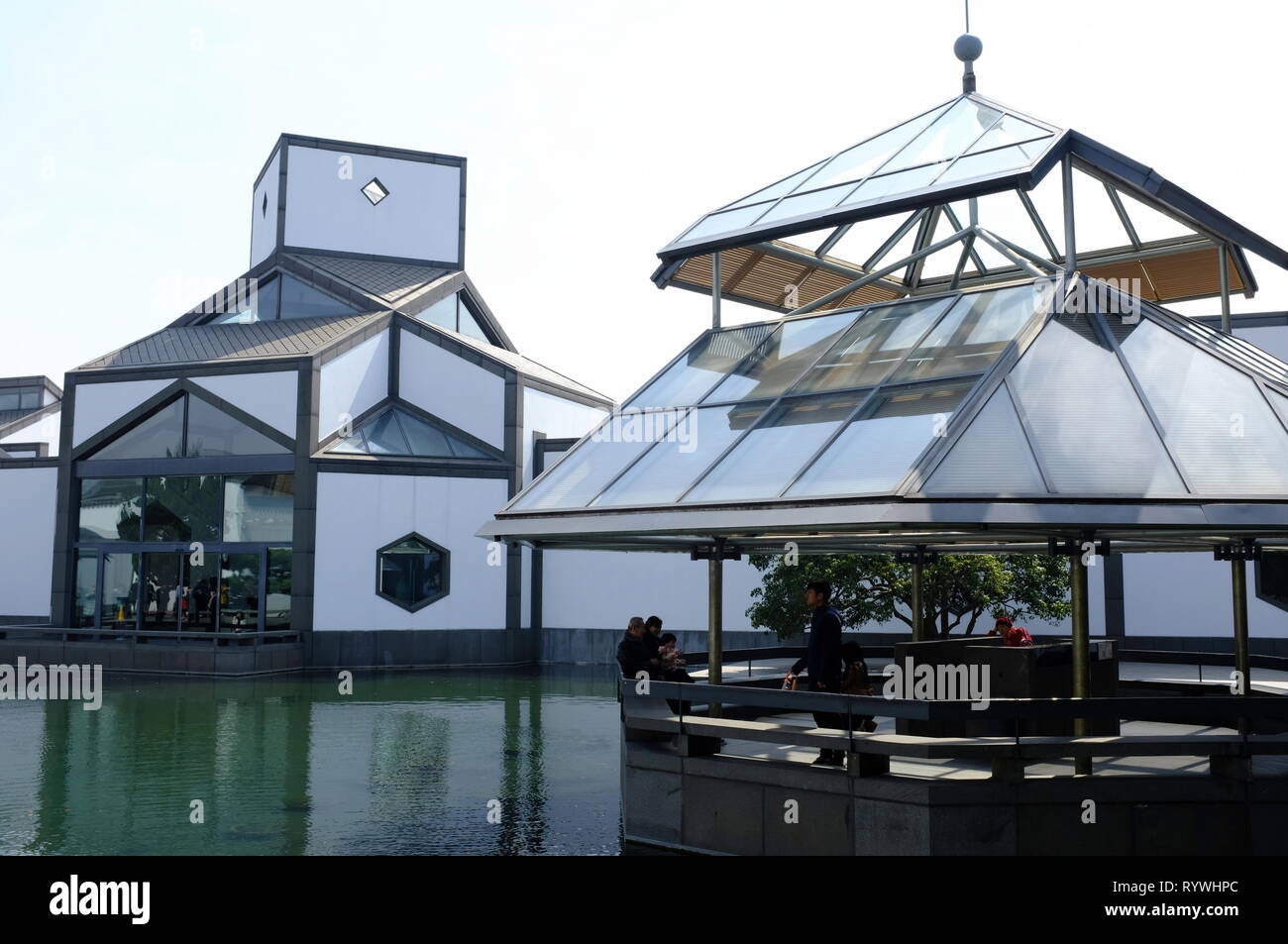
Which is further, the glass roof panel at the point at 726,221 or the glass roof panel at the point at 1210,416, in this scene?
the glass roof panel at the point at 726,221

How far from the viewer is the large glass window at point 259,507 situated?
32.3 metres

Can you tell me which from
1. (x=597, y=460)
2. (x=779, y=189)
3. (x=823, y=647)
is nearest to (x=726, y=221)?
(x=779, y=189)

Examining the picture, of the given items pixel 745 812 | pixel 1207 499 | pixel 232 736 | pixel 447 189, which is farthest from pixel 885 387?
pixel 447 189

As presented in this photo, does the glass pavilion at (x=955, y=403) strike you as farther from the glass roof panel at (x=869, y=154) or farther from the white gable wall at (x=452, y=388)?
the white gable wall at (x=452, y=388)

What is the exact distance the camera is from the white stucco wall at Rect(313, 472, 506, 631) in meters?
32.0

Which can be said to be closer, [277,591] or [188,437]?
[277,591]

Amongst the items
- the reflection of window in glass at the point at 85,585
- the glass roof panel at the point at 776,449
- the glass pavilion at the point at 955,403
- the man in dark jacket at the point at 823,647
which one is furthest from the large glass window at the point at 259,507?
the man in dark jacket at the point at 823,647

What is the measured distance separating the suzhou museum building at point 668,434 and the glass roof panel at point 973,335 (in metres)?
0.05

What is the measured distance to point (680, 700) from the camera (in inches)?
462

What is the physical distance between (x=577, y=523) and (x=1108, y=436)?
5134 millimetres

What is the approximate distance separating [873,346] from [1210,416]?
368 centimetres

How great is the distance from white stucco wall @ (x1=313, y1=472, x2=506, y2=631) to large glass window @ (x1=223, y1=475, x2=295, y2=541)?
1.06 metres

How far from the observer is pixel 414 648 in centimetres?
3269

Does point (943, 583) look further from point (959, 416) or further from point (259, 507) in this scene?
point (259, 507)
